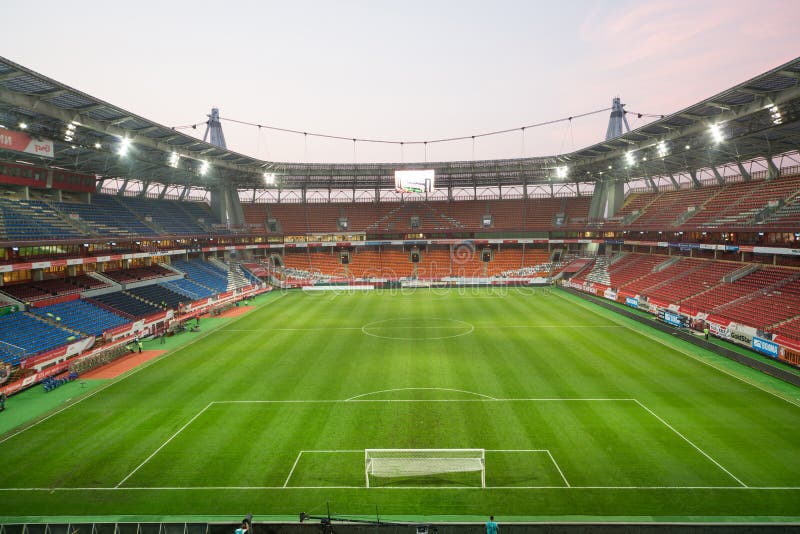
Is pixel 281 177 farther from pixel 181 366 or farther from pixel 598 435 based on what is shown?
Answer: pixel 598 435

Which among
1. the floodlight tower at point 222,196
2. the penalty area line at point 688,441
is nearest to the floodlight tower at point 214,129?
the floodlight tower at point 222,196

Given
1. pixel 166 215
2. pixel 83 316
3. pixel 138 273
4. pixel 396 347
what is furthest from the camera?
pixel 166 215

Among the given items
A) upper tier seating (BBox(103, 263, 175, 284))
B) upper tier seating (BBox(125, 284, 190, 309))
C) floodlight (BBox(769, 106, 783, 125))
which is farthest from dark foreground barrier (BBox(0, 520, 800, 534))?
upper tier seating (BBox(103, 263, 175, 284))

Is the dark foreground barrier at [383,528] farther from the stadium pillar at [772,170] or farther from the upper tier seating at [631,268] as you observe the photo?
the stadium pillar at [772,170]

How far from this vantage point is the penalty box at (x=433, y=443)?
14039 mm

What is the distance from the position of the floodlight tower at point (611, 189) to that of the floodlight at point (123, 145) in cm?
5887

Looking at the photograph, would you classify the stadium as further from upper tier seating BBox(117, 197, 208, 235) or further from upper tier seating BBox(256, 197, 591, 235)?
upper tier seating BBox(256, 197, 591, 235)

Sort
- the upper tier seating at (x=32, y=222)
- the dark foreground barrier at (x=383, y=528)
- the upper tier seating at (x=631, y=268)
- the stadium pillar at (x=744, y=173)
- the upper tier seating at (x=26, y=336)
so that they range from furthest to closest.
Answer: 1. the upper tier seating at (x=631, y=268)
2. the stadium pillar at (x=744, y=173)
3. the upper tier seating at (x=32, y=222)
4. the upper tier seating at (x=26, y=336)
5. the dark foreground barrier at (x=383, y=528)

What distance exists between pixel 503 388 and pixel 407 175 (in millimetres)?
43720

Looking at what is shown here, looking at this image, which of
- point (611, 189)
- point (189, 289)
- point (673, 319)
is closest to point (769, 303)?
point (673, 319)

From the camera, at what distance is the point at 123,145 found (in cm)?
3584

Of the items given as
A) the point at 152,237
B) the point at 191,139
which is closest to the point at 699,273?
the point at 191,139

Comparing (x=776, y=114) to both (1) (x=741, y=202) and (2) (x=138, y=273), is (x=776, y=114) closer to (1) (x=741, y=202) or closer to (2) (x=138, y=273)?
(1) (x=741, y=202)

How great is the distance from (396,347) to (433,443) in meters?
13.4
